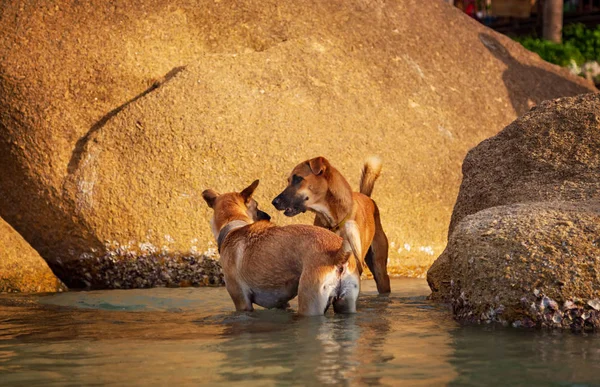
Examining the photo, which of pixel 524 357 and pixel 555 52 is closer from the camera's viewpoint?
pixel 524 357

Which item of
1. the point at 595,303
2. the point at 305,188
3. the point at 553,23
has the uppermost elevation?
the point at 553,23

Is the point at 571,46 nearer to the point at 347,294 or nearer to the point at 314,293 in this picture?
the point at 347,294

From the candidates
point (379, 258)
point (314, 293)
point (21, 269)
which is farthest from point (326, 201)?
point (21, 269)

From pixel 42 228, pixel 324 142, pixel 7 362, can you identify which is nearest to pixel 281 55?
pixel 324 142

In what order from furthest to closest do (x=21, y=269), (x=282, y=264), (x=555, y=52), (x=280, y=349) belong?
(x=555, y=52), (x=21, y=269), (x=282, y=264), (x=280, y=349)

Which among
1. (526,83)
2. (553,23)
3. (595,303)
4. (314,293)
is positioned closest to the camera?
(595,303)

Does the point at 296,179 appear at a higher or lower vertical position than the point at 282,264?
higher

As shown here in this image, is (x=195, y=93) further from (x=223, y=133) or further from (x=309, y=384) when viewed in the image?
(x=309, y=384)

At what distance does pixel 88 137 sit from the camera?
38.4ft

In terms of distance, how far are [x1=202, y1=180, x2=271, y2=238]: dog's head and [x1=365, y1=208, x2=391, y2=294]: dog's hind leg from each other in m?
2.00

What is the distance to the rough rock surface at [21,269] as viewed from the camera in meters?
10.9

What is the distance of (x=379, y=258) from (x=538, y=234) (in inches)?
146

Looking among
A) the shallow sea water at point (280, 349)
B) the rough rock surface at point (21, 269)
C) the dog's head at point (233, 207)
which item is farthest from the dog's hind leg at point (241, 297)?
the rough rock surface at point (21, 269)

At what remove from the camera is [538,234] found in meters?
7.15
